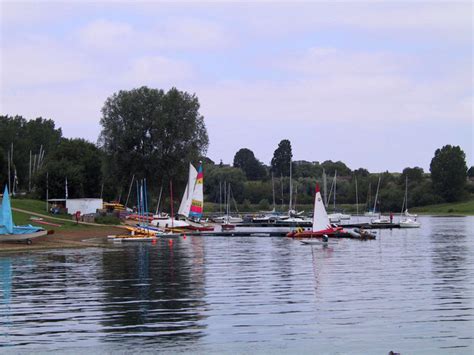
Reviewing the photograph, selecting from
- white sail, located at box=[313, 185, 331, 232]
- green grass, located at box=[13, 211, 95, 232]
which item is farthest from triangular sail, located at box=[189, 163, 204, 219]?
white sail, located at box=[313, 185, 331, 232]

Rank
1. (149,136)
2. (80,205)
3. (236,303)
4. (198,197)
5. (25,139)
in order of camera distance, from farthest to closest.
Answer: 1. (25,139)
2. (149,136)
3. (198,197)
4. (80,205)
5. (236,303)

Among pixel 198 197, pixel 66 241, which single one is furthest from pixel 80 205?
pixel 66 241

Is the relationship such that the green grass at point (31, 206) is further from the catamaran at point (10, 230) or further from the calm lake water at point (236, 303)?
the calm lake water at point (236, 303)

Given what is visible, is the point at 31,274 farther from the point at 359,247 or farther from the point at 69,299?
the point at 359,247

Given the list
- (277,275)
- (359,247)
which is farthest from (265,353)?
(359,247)

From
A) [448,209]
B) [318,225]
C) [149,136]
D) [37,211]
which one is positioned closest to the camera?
[318,225]

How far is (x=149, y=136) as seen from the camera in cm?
10912

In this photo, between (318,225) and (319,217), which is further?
(318,225)

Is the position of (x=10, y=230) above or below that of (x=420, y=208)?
below

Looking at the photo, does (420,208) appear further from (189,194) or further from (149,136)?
(189,194)


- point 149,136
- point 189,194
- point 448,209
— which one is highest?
point 149,136

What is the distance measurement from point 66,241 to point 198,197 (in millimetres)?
33586

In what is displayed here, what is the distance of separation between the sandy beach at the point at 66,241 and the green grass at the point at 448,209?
4938 inches

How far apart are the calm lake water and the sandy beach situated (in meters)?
4.34
